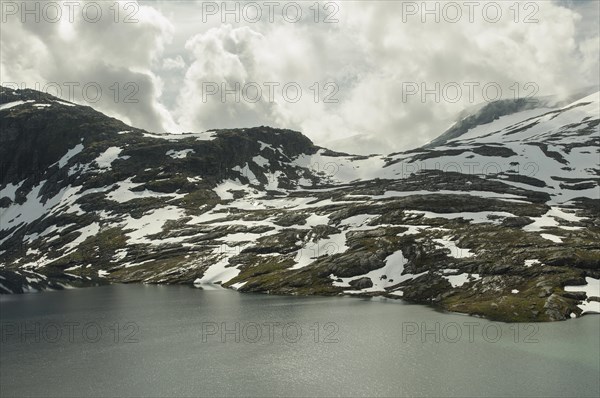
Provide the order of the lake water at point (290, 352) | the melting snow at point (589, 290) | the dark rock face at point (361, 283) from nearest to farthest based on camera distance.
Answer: the lake water at point (290, 352) → the melting snow at point (589, 290) → the dark rock face at point (361, 283)

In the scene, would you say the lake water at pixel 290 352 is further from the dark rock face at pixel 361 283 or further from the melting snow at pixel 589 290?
the dark rock face at pixel 361 283

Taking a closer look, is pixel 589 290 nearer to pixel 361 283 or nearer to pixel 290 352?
pixel 361 283

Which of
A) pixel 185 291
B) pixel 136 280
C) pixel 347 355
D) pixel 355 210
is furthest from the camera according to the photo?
pixel 355 210

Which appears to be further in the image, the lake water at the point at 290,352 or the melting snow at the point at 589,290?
the melting snow at the point at 589,290

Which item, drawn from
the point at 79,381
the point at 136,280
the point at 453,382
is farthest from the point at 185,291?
the point at 453,382

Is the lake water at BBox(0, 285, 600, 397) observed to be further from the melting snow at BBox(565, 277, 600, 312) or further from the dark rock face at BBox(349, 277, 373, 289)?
the dark rock face at BBox(349, 277, 373, 289)

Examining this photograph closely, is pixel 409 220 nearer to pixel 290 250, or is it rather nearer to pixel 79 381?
pixel 290 250

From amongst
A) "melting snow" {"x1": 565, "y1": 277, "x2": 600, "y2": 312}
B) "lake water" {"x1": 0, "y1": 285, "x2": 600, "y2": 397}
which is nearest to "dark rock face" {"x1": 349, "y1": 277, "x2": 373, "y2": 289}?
"lake water" {"x1": 0, "y1": 285, "x2": 600, "y2": 397}

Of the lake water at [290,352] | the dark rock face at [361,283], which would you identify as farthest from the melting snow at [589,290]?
the dark rock face at [361,283]
